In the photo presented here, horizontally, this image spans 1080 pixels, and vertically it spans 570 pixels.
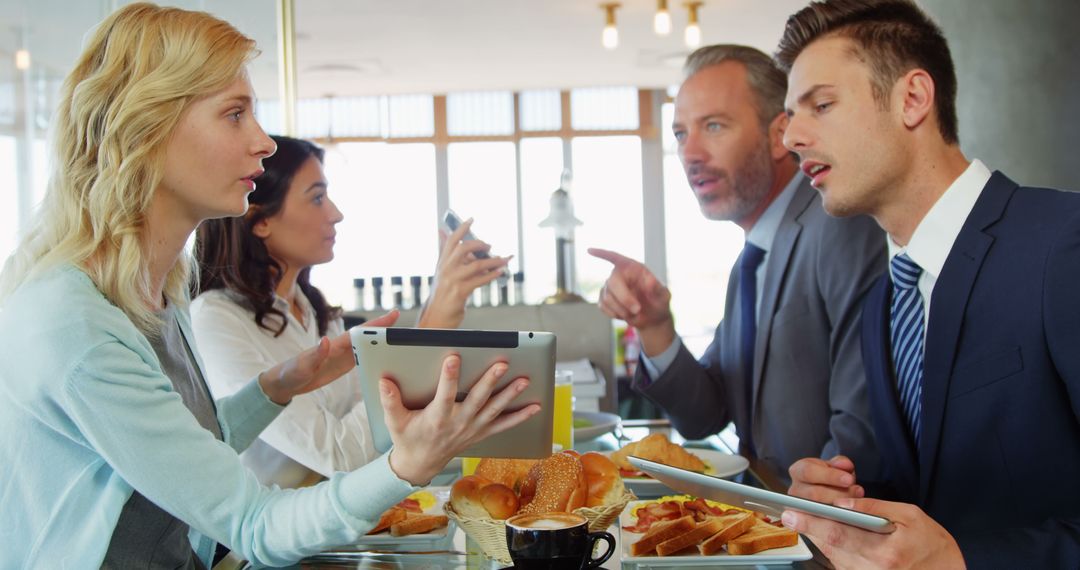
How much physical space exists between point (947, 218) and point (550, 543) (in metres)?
0.94

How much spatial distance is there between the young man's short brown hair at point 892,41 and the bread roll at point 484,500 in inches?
37.7

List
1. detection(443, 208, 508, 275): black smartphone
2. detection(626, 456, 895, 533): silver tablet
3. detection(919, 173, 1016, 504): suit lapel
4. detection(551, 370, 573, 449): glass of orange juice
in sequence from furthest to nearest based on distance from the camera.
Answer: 1. detection(443, 208, 508, 275): black smartphone
2. detection(551, 370, 573, 449): glass of orange juice
3. detection(919, 173, 1016, 504): suit lapel
4. detection(626, 456, 895, 533): silver tablet

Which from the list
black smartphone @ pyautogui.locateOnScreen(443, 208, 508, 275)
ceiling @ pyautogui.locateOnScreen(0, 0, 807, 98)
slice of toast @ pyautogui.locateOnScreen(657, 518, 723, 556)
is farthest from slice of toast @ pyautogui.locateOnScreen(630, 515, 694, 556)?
ceiling @ pyautogui.locateOnScreen(0, 0, 807, 98)

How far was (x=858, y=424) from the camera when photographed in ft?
5.96

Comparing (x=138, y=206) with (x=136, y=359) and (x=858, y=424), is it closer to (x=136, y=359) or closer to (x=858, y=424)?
(x=136, y=359)

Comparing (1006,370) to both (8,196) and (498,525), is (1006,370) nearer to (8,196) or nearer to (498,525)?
(498,525)

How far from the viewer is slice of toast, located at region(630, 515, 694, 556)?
1.15m

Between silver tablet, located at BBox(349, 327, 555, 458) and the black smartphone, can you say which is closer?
silver tablet, located at BBox(349, 327, 555, 458)

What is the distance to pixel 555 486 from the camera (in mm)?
1140

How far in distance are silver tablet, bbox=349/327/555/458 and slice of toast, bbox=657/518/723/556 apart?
0.72 ft

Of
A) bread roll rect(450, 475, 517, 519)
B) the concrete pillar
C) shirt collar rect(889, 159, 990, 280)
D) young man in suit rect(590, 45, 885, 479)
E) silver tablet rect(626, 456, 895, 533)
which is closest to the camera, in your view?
silver tablet rect(626, 456, 895, 533)

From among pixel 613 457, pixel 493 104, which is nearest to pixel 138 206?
pixel 613 457

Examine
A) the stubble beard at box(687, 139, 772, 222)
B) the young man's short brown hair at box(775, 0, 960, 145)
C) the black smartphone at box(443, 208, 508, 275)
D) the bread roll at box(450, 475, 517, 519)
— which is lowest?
the bread roll at box(450, 475, 517, 519)

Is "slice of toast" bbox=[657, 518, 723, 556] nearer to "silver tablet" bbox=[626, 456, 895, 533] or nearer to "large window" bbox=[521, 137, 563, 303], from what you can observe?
"silver tablet" bbox=[626, 456, 895, 533]
